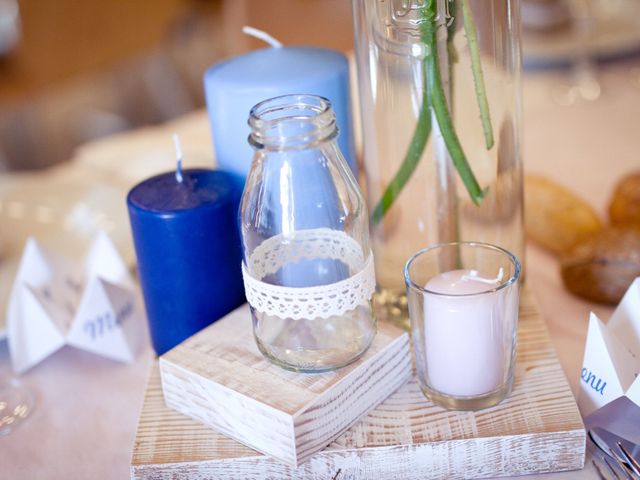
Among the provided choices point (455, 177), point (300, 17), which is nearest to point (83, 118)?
point (300, 17)

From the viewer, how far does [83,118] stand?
6.48 feet

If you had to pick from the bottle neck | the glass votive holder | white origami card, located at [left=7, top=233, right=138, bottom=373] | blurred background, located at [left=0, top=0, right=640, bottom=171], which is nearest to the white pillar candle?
the glass votive holder

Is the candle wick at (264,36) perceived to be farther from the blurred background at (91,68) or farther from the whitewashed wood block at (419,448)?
the blurred background at (91,68)

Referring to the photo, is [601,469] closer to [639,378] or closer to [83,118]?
[639,378]

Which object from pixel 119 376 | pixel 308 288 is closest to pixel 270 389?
pixel 308 288

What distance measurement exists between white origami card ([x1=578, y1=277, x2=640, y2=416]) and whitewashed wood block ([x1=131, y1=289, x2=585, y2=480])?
0.05 ft

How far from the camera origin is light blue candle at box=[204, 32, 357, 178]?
538 millimetres

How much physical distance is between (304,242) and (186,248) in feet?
0.26

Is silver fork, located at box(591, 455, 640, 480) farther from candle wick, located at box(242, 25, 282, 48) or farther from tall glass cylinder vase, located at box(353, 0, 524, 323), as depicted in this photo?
candle wick, located at box(242, 25, 282, 48)

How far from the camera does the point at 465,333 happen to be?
0.46 meters

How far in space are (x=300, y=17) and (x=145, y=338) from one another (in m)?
0.84

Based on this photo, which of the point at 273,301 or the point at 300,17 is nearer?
the point at 273,301

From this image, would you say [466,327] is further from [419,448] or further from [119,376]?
[119,376]

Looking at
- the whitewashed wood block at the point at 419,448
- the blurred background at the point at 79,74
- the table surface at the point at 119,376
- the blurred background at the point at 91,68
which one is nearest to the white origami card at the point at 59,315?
the table surface at the point at 119,376
